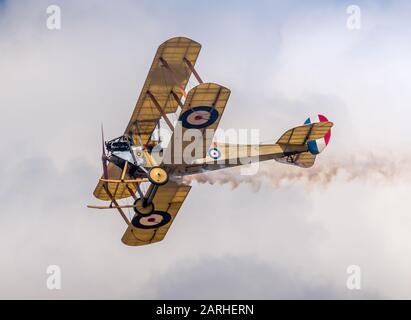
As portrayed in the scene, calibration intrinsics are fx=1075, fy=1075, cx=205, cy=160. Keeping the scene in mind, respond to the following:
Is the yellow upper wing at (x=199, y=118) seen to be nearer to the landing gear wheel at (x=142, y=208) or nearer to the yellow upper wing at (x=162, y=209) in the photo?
the yellow upper wing at (x=162, y=209)

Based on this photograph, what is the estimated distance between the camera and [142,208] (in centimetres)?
3231

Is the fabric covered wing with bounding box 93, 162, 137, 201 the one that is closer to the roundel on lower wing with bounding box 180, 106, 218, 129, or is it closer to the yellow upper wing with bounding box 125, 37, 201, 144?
the yellow upper wing with bounding box 125, 37, 201, 144

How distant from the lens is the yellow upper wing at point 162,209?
108ft

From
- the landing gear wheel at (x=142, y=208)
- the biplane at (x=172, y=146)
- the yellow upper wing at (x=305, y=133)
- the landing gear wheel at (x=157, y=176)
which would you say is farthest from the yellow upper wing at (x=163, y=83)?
the yellow upper wing at (x=305, y=133)

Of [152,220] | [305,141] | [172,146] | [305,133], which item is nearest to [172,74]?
[172,146]

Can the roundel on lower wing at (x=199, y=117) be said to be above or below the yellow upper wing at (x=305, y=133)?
below

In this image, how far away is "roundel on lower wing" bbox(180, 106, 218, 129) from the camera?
28953 mm

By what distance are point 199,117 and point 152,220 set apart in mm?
5663

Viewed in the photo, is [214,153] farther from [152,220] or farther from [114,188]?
[114,188]

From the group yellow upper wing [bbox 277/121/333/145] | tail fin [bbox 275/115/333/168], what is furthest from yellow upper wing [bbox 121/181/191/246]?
yellow upper wing [bbox 277/121/333/145]

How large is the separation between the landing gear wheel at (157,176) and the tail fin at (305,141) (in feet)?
13.5
